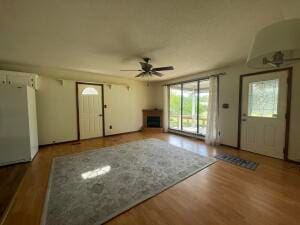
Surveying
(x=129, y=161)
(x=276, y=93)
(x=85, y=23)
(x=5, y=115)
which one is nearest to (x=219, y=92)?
(x=276, y=93)

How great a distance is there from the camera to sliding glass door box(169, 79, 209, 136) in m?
5.25

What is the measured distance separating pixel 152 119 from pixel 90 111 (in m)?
2.85

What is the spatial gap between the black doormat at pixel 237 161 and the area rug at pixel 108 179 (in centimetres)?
40

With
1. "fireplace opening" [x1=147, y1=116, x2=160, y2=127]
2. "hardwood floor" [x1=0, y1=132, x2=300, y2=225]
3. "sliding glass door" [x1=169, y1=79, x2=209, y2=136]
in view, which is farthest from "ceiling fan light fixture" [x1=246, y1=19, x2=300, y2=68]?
"fireplace opening" [x1=147, y1=116, x2=160, y2=127]

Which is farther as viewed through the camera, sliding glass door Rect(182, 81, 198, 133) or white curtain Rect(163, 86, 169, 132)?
white curtain Rect(163, 86, 169, 132)

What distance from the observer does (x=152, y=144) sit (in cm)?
455

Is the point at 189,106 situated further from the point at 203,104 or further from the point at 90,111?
the point at 90,111

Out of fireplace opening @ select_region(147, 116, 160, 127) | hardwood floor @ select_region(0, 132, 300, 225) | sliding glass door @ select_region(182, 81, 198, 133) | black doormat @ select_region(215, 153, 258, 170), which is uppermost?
sliding glass door @ select_region(182, 81, 198, 133)

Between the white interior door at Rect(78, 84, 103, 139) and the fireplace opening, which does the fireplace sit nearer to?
the fireplace opening

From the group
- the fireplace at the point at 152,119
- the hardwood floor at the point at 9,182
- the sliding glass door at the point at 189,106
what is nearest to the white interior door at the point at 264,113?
the sliding glass door at the point at 189,106

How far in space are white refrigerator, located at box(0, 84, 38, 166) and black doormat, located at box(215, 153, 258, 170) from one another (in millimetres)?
4624

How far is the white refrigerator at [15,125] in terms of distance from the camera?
3.04 metres

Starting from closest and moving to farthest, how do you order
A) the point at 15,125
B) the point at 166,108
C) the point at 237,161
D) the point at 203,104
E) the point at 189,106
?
the point at 15,125 < the point at 237,161 < the point at 203,104 < the point at 189,106 < the point at 166,108

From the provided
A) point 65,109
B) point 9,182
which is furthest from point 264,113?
point 65,109
